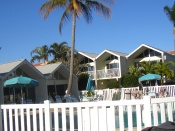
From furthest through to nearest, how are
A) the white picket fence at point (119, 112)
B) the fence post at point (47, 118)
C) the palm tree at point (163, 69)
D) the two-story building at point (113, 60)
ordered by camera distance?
the two-story building at point (113, 60)
the palm tree at point (163, 69)
the fence post at point (47, 118)
the white picket fence at point (119, 112)

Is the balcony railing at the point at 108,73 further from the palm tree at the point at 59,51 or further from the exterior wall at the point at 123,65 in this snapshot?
the palm tree at the point at 59,51

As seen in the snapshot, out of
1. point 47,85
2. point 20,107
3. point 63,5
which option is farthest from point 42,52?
point 20,107

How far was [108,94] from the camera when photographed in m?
24.0

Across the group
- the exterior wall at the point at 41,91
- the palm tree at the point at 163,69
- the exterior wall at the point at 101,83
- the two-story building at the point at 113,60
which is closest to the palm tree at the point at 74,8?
the exterior wall at the point at 41,91

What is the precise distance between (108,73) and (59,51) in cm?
955

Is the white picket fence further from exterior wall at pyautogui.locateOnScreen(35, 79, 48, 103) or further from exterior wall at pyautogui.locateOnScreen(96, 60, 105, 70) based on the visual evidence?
exterior wall at pyautogui.locateOnScreen(96, 60, 105, 70)

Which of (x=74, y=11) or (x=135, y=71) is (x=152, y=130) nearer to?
(x=74, y=11)

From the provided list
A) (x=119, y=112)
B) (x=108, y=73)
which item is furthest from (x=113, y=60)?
(x=119, y=112)

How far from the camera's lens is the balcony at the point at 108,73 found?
40094mm

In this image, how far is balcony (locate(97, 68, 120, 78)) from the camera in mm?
40094

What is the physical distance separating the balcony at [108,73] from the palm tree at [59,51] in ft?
22.6

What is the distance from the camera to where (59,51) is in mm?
46031

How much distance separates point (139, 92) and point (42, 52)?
3073 cm

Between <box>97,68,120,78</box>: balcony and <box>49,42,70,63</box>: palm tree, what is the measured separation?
22.6 ft
